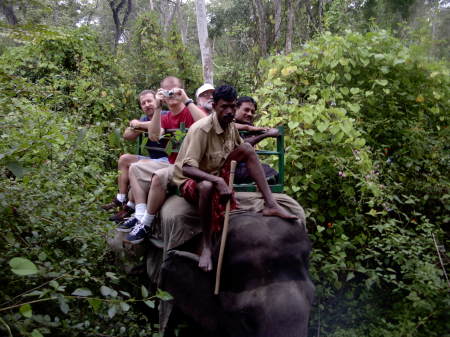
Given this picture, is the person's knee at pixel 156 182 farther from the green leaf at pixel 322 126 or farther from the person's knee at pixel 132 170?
the green leaf at pixel 322 126

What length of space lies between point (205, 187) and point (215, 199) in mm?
98

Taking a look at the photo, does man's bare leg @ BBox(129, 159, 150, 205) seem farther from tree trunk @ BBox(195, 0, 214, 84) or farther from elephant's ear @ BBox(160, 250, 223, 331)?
tree trunk @ BBox(195, 0, 214, 84)

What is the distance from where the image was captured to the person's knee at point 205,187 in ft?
10.9

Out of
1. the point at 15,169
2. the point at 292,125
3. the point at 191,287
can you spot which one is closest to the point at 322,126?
the point at 292,125

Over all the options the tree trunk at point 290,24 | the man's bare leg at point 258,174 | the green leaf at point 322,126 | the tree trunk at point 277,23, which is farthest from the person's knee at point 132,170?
the tree trunk at point 277,23

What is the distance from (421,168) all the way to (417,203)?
0.49 metres

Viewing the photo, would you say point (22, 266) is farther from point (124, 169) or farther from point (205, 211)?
point (124, 169)

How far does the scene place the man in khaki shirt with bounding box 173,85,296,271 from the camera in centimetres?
333

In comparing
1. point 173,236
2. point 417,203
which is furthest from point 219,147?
point 417,203

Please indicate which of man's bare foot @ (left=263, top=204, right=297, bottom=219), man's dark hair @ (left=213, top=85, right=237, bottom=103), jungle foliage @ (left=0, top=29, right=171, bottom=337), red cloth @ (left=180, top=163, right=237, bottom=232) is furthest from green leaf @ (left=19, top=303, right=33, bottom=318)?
man's dark hair @ (left=213, top=85, right=237, bottom=103)

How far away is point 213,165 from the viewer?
3691 millimetres

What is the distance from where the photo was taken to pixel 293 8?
1093 cm

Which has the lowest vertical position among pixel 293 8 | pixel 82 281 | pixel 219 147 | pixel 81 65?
pixel 82 281

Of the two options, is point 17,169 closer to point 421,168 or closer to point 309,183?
point 309,183
